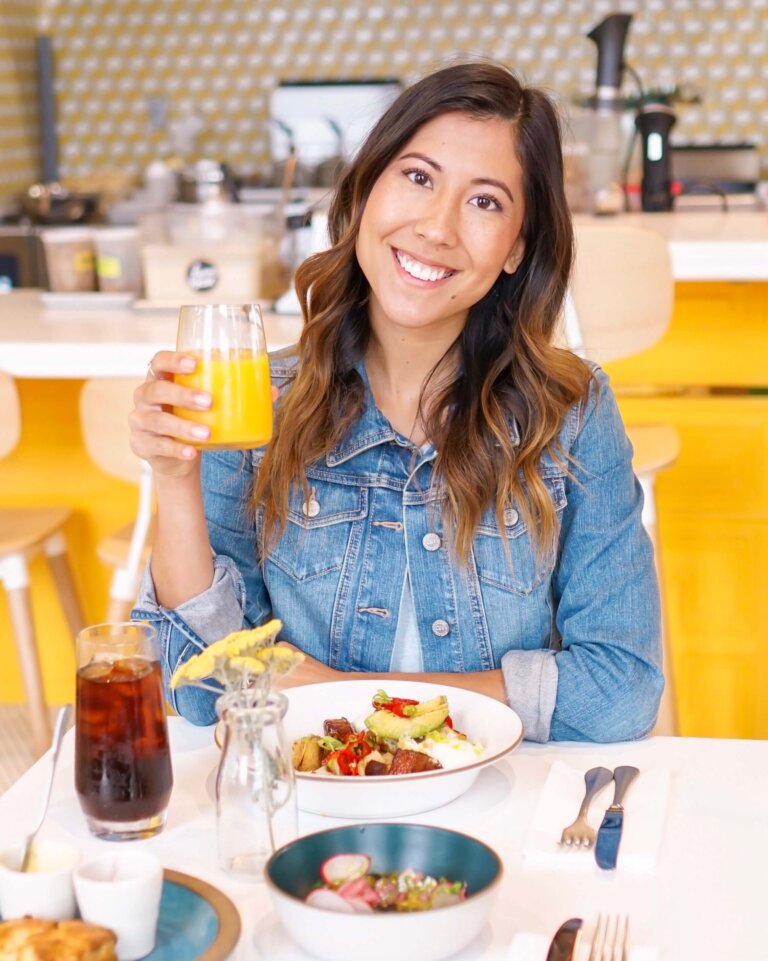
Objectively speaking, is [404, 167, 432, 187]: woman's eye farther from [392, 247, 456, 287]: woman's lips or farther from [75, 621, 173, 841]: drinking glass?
[75, 621, 173, 841]: drinking glass

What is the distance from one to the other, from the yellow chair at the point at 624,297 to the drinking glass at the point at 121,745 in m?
1.47

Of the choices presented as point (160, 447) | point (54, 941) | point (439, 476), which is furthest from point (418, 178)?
point (54, 941)

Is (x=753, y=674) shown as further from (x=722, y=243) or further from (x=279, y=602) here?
(x=279, y=602)

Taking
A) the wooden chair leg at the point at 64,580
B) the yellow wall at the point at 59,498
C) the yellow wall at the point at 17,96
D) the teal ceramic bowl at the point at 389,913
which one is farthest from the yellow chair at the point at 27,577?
the yellow wall at the point at 17,96

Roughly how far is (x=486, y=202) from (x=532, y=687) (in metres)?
0.52

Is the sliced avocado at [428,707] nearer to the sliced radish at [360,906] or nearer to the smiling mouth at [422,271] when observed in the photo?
the sliced radish at [360,906]

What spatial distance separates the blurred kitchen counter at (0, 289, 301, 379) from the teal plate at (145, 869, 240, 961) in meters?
1.54

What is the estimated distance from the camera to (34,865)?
35.5 inches

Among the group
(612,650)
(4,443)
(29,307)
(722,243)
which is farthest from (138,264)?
(612,650)

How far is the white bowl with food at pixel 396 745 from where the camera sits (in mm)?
1057

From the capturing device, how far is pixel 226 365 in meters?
1.22

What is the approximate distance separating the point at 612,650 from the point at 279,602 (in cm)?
38

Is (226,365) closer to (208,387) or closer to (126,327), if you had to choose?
(208,387)

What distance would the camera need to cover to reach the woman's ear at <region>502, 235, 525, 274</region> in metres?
1.53
